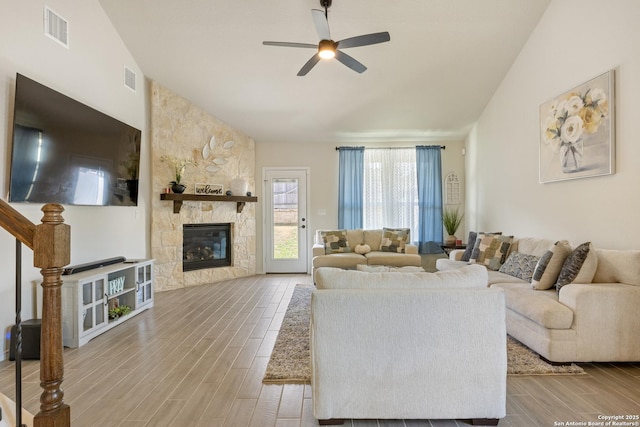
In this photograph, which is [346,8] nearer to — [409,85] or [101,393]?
[409,85]

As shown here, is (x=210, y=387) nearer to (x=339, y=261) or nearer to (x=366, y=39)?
(x=366, y=39)

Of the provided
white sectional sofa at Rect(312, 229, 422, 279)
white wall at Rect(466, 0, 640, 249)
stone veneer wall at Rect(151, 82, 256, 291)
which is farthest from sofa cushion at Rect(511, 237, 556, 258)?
stone veneer wall at Rect(151, 82, 256, 291)

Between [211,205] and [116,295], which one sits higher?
[211,205]

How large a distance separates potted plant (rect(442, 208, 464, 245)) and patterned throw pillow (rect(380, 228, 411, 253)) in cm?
86

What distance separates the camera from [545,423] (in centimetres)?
195

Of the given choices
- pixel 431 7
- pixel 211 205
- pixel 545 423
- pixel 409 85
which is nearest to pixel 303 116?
pixel 409 85

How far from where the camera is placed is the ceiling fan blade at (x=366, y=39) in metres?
3.09

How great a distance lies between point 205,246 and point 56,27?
3605 mm

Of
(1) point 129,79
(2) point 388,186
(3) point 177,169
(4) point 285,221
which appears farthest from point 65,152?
(2) point 388,186

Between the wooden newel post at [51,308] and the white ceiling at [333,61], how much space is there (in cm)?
340

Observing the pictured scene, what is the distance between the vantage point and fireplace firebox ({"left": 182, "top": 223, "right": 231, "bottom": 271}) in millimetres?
5734

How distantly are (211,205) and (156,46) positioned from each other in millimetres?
2534

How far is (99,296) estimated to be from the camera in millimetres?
3424

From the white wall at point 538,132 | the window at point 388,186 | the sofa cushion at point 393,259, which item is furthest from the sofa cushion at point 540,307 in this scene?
the window at point 388,186
